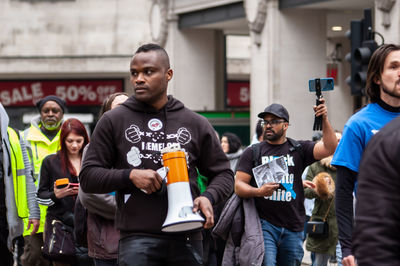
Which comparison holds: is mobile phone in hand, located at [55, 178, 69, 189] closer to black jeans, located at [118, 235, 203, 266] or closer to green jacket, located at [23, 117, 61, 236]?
green jacket, located at [23, 117, 61, 236]

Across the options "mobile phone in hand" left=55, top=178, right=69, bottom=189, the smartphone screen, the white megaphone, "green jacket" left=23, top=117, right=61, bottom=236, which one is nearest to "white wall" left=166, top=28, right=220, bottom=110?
"green jacket" left=23, top=117, right=61, bottom=236

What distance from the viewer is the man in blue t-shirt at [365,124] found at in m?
4.80

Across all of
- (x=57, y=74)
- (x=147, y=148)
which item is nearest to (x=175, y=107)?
(x=147, y=148)

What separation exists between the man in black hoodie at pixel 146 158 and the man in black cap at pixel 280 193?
251 cm

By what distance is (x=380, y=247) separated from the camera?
2672mm

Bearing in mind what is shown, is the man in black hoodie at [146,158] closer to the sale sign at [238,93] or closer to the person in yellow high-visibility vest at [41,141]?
the person in yellow high-visibility vest at [41,141]

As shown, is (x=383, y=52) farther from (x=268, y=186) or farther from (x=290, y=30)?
(x=290, y=30)

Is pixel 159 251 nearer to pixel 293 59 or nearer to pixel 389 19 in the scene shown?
pixel 389 19

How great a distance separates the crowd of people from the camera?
9.66 feet

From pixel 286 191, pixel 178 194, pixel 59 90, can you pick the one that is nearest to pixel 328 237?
pixel 286 191

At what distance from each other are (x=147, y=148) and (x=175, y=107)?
0.32m

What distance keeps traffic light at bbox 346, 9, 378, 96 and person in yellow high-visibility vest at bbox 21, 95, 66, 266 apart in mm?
3738

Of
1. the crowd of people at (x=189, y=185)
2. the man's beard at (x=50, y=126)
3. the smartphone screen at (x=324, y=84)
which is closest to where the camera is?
the crowd of people at (x=189, y=185)

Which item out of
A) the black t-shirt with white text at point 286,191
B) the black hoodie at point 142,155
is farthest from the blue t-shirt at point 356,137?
the black t-shirt with white text at point 286,191
